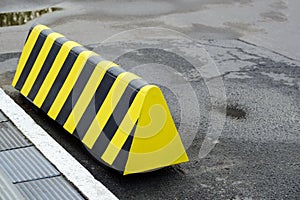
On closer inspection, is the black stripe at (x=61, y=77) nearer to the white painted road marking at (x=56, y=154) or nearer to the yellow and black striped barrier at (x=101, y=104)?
the yellow and black striped barrier at (x=101, y=104)

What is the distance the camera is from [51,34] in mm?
6832

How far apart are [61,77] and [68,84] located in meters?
0.20

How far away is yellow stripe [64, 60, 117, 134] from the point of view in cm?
585

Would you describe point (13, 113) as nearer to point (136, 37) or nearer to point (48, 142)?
point (48, 142)

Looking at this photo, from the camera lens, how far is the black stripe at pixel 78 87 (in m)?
6.00

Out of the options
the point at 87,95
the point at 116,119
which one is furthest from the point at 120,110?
the point at 87,95

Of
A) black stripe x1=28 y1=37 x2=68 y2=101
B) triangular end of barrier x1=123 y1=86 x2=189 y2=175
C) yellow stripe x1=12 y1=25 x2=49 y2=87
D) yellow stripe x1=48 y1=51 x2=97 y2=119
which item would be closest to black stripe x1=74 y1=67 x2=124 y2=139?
→ yellow stripe x1=48 y1=51 x2=97 y2=119

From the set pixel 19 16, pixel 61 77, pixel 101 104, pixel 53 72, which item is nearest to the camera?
pixel 101 104

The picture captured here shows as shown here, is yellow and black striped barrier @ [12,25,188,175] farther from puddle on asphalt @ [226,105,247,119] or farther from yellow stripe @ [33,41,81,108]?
puddle on asphalt @ [226,105,247,119]

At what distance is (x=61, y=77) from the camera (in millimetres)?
6391

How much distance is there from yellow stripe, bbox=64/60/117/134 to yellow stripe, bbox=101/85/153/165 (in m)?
0.67

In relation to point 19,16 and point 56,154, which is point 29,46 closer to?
point 56,154

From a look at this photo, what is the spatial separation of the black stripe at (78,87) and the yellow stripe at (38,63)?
0.81 meters

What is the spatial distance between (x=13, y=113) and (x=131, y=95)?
5.04 ft
